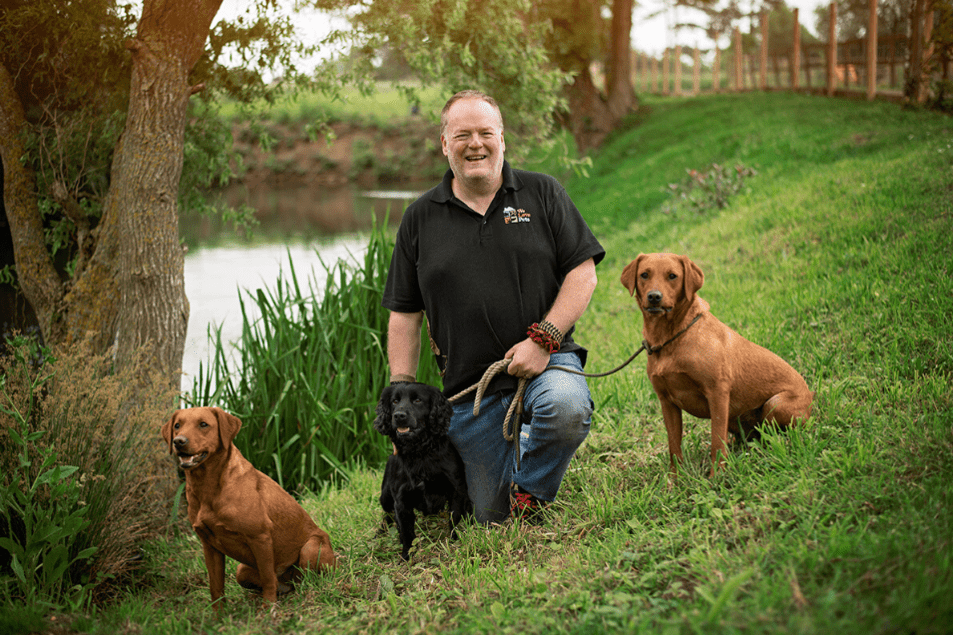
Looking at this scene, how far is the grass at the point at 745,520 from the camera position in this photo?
6.67ft

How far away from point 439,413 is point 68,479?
5.87ft

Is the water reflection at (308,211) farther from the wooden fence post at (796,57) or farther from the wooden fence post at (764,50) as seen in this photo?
the wooden fence post at (764,50)

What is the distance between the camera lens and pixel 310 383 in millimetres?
5074

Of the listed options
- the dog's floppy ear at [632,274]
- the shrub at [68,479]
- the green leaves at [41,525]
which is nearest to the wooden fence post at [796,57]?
the dog's floppy ear at [632,274]

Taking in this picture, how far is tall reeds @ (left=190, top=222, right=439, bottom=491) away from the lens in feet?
16.1

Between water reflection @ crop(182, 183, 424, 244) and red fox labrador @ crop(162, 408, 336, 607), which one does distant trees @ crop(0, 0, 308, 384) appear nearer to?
red fox labrador @ crop(162, 408, 336, 607)

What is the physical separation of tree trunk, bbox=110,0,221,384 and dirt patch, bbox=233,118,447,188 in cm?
2557

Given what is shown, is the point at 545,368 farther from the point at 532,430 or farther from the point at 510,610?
the point at 510,610

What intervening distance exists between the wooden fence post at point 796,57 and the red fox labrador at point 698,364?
19.7 m

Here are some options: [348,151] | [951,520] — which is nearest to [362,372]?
[951,520]

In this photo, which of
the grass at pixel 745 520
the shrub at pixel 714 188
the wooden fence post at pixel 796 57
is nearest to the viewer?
the grass at pixel 745 520

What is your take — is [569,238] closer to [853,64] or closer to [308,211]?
[853,64]

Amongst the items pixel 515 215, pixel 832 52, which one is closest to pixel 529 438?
pixel 515 215

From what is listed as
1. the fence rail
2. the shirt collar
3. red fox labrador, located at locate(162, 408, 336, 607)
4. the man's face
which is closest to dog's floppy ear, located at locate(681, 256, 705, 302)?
the shirt collar
